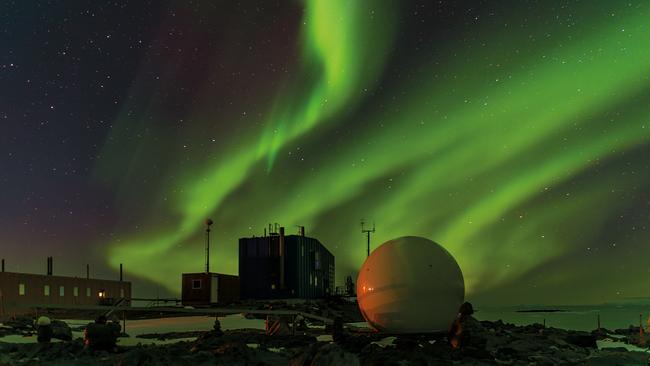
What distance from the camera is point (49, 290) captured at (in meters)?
60.2

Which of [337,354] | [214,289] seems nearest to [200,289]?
[214,289]

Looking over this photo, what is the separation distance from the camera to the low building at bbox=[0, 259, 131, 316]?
52.0 m

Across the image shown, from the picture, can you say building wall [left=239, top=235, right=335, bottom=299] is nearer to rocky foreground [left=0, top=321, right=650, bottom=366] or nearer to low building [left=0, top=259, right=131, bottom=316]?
low building [left=0, top=259, right=131, bottom=316]

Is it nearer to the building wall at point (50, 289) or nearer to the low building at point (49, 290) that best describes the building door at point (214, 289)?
the low building at point (49, 290)

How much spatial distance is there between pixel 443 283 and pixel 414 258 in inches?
51.0

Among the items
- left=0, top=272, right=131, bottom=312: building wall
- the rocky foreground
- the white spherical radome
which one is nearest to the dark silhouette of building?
left=0, top=272, right=131, bottom=312: building wall

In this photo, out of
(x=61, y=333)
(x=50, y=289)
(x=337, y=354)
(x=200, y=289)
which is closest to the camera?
(x=337, y=354)

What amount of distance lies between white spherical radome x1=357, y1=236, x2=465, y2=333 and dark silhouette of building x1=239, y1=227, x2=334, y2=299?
51660 mm

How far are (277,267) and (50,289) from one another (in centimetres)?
2681

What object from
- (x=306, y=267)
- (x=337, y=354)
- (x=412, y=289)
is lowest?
(x=306, y=267)

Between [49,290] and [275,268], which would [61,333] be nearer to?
[49,290]

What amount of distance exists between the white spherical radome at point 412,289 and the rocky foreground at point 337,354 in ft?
2.06

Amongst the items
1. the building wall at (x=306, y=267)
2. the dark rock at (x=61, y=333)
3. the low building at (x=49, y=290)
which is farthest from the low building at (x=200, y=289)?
the dark rock at (x=61, y=333)

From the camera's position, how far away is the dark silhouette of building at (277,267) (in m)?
70.2
